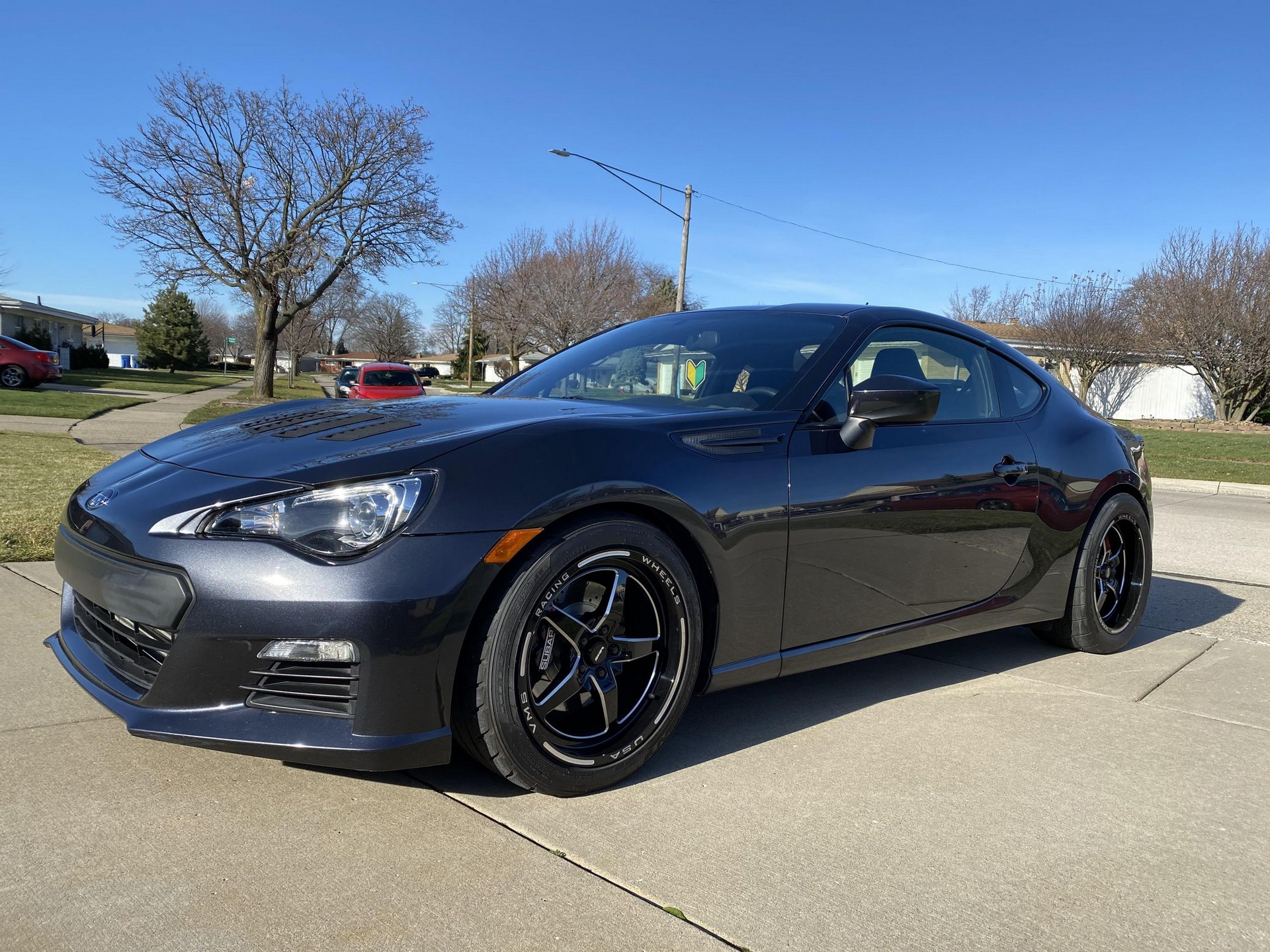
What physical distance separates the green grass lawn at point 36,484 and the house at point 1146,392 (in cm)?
3544

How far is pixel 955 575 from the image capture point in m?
3.55

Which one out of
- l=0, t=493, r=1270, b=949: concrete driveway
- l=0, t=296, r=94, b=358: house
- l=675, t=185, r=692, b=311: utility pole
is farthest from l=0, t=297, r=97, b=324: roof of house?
l=0, t=493, r=1270, b=949: concrete driveway

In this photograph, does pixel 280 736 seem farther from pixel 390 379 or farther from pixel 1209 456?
pixel 390 379

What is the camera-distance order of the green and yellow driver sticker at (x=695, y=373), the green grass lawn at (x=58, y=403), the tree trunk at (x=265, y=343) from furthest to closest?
1. the tree trunk at (x=265, y=343)
2. the green grass lawn at (x=58, y=403)
3. the green and yellow driver sticker at (x=695, y=373)

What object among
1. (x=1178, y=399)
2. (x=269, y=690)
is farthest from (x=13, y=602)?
(x=1178, y=399)

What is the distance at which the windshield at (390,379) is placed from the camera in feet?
86.9

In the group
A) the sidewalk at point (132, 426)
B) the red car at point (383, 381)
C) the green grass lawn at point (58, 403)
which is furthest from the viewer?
the red car at point (383, 381)

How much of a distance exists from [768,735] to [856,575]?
0.60 metres

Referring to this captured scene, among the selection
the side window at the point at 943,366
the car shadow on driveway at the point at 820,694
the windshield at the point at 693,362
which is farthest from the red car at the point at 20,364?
the side window at the point at 943,366

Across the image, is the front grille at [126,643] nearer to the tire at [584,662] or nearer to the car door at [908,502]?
the tire at [584,662]

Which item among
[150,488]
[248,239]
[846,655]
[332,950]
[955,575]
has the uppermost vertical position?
[248,239]

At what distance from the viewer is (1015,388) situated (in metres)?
4.10

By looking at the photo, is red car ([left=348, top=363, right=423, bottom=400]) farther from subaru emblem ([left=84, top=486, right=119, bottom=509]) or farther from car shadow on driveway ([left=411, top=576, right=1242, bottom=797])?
subaru emblem ([left=84, top=486, right=119, bottom=509])

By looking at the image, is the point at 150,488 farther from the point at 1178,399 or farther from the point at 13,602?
the point at 1178,399
